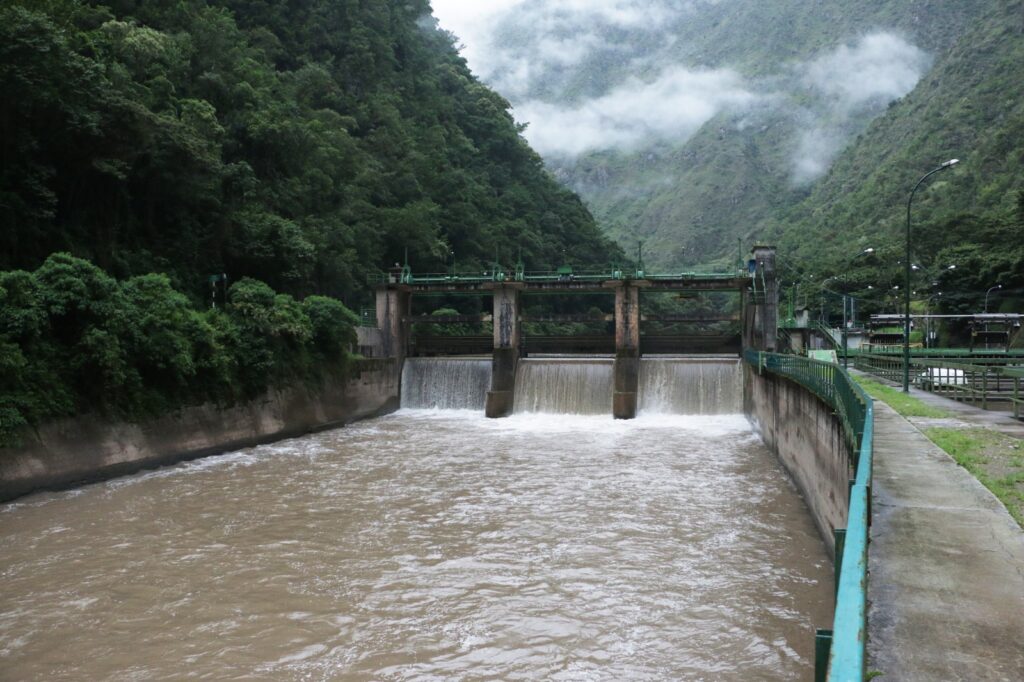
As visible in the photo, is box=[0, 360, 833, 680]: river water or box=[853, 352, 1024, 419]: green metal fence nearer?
box=[0, 360, 833, 680]: river water

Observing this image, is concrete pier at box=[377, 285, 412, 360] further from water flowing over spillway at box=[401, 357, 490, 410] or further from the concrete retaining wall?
the concrete retaining wall

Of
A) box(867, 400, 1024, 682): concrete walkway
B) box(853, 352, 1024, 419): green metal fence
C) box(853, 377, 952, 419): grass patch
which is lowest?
box(867, 400, 1024, 682): concrete walkway

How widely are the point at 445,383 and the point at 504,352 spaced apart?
3.52 meters

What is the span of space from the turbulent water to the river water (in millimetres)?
42

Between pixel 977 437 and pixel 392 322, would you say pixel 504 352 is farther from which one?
pixel 977 437

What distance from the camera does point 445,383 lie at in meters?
37.0

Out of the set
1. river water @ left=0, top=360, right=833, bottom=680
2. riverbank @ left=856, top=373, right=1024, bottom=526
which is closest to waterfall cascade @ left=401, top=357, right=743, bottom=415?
riverbank @ left=856, top=373, right=1024, bottom=526

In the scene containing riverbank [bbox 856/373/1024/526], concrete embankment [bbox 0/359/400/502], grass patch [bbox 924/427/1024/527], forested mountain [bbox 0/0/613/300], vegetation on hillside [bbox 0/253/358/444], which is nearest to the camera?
grass patch [bbox 924/427/1024/527]

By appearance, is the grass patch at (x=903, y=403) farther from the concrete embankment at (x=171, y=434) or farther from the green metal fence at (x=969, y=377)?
the concrete embankment at (x=171, y=434)

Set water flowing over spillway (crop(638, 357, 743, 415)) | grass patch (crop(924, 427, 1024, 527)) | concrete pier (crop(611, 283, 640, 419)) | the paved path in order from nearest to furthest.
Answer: grass patch (crop(924, 427, 1024, 527)) < the paved path < water flowing over spillway (crop(638, 357, 743, 415)) < concrete pier (crop(611, 283, 640, 419))

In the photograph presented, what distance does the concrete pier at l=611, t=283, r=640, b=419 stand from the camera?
32.5 metres

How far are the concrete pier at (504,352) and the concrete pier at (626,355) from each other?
495cm

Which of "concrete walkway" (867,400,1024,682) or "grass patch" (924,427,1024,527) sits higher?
"grass patch" (924,427,1024,527)

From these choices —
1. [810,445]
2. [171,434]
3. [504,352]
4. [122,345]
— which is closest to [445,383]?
[504,352]
